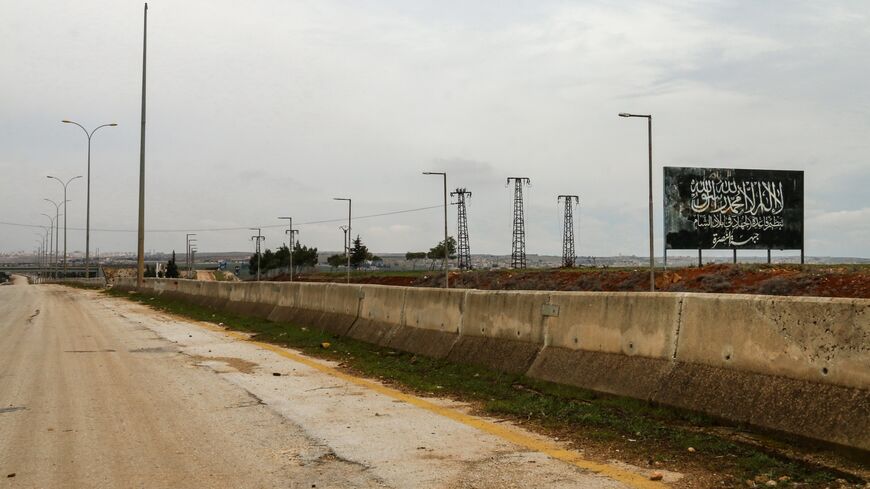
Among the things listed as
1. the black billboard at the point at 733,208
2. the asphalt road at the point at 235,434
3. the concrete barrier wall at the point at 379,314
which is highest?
the black billboard at the point at 733,208

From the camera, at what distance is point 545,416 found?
742cm

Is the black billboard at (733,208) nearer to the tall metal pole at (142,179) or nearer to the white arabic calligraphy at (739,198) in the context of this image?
the white arabic calligraphy at (739,198)

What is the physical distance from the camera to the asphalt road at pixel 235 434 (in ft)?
17.9

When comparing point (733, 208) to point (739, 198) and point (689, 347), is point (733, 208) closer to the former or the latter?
point (739, 198)

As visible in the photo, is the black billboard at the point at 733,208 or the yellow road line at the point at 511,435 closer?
the yellow road line at the point at 511,435

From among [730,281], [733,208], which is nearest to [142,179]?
[730,281]

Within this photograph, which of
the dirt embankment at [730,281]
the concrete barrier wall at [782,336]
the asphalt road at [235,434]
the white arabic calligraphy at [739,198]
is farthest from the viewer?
the white arabic calligraphy at [739,198]

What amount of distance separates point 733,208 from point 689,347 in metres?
43.8

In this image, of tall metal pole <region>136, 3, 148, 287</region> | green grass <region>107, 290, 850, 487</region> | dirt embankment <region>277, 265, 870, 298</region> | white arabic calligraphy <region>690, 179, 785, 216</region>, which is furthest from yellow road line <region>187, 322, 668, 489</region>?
white arabic calligraphy <region>690, 179, 785, 216</region>

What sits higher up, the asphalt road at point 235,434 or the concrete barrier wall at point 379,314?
the concrete barrier wall at point 379,314

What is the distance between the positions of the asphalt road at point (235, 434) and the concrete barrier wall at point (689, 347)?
4.86ft

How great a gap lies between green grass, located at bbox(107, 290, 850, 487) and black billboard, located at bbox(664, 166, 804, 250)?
37.2m

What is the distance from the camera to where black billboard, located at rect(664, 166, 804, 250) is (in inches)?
1844

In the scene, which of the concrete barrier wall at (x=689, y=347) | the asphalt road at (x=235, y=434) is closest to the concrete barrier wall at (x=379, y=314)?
the concrete barrier wall at (x=689, y=347)
